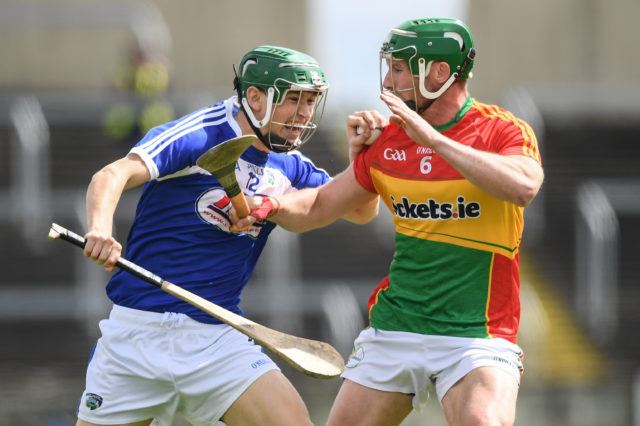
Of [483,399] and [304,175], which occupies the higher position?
[304,175]

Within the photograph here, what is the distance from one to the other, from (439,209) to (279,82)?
0.83 m

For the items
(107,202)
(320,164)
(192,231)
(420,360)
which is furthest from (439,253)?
(320,164)

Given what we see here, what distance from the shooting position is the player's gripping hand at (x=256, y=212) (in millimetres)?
4285

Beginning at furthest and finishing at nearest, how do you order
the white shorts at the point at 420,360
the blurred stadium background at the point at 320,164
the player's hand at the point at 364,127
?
the blurred stadium background at the point at 320,164 → the player's hand at the point at 364,127 → the white shorts at the point at 420,360

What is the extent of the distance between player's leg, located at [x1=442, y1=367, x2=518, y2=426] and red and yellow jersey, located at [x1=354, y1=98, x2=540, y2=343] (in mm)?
191

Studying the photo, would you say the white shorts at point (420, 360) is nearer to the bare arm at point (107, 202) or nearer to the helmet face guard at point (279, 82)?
the helmet face guard at point (279, 82)

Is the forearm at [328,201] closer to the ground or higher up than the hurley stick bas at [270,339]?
higher up

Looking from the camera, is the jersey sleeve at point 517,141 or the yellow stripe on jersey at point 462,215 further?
the yellow stripe on jersey at point 462,215

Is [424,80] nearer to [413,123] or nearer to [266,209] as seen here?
[413,123]

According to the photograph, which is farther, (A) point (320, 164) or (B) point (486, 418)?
(A) point (320, 164)

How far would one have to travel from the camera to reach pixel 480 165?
3.92 metres

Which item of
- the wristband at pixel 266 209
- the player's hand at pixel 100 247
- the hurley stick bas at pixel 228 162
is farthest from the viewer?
the wristband at pixel 266 209

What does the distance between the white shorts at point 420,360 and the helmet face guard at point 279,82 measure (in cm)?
89

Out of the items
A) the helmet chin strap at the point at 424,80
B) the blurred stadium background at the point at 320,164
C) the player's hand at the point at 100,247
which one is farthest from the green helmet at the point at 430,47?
the blurred stadium background at the point at 320,164
